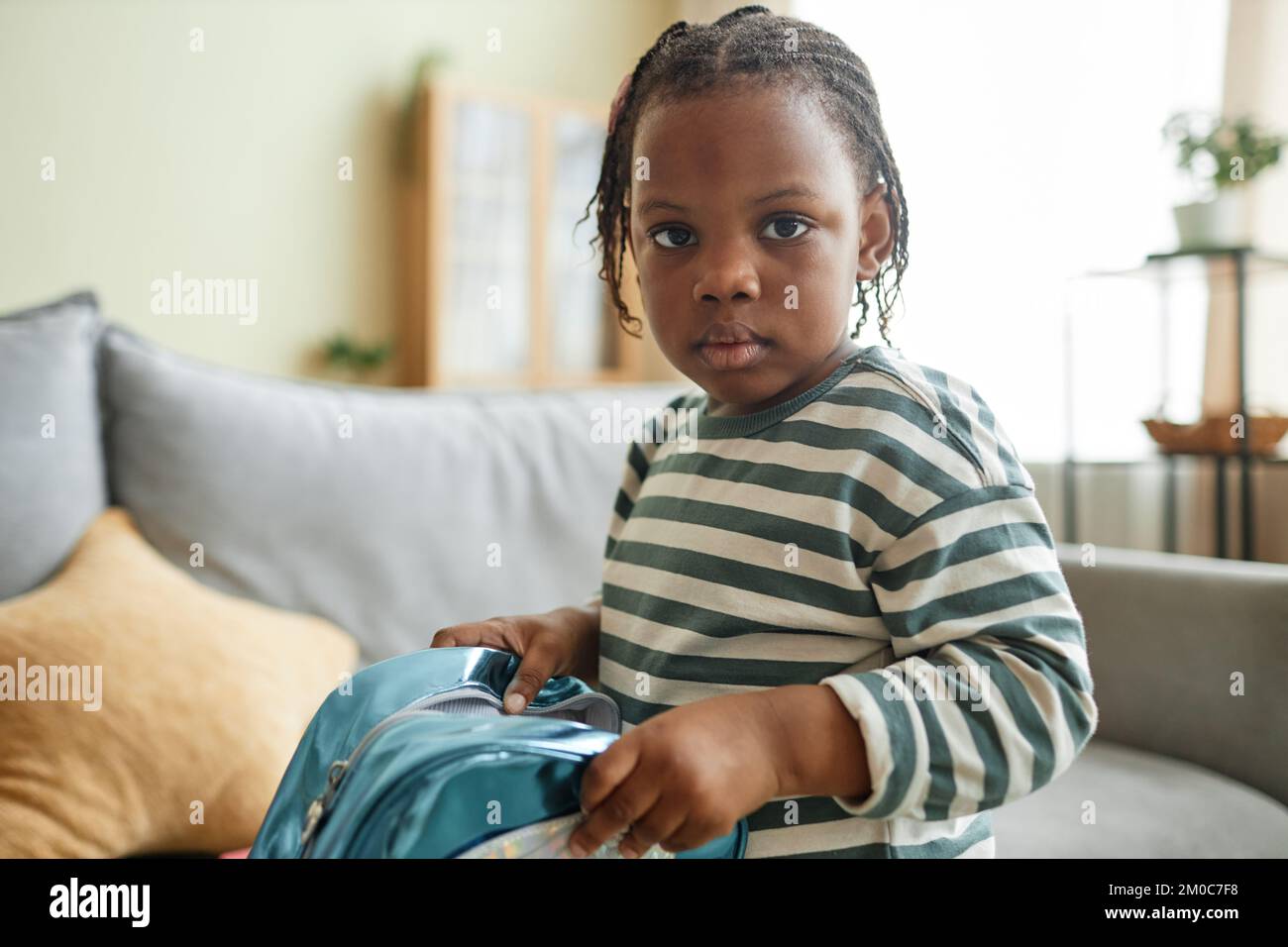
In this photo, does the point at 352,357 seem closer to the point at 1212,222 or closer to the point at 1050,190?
the point at 1050,190

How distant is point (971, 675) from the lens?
48cm

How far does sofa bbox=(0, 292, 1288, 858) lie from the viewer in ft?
3.43

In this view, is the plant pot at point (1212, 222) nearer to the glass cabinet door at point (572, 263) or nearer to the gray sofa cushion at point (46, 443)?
the gray sofa cushion at point (46, 443)

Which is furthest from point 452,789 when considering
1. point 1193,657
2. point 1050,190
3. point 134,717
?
Result: point 1050,190

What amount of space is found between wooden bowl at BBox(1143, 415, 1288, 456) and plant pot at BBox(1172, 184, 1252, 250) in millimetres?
303

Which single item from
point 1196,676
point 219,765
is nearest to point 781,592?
point 219,765

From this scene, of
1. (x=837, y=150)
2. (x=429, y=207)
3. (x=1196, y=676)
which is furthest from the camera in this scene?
(x=429, y=207)

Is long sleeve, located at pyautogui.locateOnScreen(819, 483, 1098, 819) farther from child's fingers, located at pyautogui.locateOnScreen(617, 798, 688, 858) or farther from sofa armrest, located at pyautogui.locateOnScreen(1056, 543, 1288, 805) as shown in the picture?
sofa armrest, located at pyautogui.locateOnScreen(1056, 543, 1288, 805)

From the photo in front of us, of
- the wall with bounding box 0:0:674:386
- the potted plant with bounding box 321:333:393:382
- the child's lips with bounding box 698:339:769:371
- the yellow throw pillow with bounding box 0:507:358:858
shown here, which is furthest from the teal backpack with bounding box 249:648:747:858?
the potted plant with bounding box 321:333:393:382

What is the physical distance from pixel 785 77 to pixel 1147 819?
817 millimetres

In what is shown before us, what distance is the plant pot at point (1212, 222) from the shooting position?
1791 mm

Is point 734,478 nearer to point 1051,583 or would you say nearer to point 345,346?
point 1051,583
